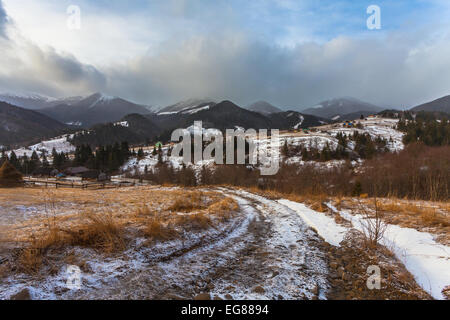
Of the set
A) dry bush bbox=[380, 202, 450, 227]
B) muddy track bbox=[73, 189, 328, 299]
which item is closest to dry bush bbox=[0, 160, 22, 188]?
muddy track bbox=[73, 189, 328, 299]

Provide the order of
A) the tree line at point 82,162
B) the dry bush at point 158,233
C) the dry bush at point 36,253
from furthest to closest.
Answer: the tree line at point 82,162
the dry bush at point 158,233
the dry bush at point 36,253

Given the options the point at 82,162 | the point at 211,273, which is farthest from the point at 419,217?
the point at 82,162

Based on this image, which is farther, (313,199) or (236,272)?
(313,199)

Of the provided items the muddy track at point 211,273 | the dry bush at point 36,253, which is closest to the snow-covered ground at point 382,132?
the muddy track at point 211,273

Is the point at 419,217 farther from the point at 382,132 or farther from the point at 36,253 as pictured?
the point at 382,132

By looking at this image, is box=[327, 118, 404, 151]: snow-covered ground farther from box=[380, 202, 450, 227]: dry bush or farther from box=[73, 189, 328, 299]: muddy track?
box=[73, 189, 328, 299]: muddy track

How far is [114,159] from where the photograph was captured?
10025 centimetres

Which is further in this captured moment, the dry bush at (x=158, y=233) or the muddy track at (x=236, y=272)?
the dry bush at (x=158, y=233)

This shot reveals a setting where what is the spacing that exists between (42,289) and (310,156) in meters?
97.6

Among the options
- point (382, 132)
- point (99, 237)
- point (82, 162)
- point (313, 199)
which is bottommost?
point (313, 199)

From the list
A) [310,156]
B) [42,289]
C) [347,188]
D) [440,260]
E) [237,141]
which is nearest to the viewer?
[42,289]

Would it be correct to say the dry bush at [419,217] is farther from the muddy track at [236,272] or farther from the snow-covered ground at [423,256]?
the muddy track at [236,272]
